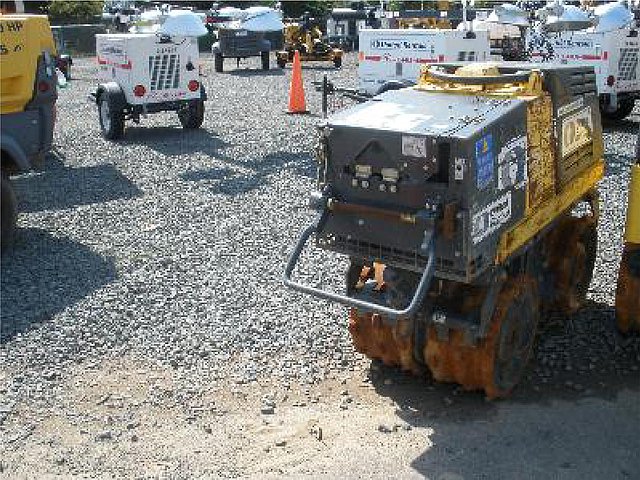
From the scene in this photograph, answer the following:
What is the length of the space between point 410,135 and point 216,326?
2.53 meters

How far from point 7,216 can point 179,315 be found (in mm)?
2671

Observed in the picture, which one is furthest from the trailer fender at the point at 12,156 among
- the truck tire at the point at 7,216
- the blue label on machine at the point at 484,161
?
the blue label on machine at the point at 484,161

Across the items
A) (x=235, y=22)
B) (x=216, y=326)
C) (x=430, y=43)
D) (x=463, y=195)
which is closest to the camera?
(x=463, y=195)

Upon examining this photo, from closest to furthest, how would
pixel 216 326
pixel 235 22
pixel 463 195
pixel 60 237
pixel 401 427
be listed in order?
1. pixel 463 195
2. pixel 401 427
3. pixel 216 326
4. pixel 60 237
5. pixel 235 22

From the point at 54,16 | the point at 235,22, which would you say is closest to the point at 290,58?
the point at 235,22

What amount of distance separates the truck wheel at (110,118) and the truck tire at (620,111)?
331 inches

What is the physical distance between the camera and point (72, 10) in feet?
133

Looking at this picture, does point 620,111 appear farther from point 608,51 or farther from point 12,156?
point 12,156

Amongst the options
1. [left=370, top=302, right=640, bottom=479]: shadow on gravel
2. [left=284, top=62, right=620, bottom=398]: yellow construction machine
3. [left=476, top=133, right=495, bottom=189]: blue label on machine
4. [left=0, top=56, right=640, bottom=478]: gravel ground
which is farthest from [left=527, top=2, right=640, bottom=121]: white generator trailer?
[left=476, top=133, right=495, bottom=189]: blue label on machine

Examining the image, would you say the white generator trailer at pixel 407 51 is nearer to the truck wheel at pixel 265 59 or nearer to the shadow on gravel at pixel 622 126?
the shadow on gravel at pixel 622 126

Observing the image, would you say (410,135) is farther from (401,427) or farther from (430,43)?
(430,43)

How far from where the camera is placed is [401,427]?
15.0 ft

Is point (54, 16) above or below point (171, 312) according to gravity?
above

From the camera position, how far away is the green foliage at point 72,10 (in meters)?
40.4
